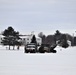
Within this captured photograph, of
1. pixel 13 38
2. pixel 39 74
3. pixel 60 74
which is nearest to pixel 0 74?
pixel 39 74

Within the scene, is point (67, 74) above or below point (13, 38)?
below

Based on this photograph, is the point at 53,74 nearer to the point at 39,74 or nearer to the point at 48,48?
the point at 39,74

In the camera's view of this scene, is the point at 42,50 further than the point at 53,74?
Yes

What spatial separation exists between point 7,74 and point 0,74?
0.33 meters

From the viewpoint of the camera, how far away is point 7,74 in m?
14.1

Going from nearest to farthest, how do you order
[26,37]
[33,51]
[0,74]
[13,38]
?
[0,74] < [33,51] < [13,38] < [26,37]

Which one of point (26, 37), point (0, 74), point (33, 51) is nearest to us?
point (0, 74)

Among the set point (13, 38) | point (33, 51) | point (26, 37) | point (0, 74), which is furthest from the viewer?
point (26, 37)

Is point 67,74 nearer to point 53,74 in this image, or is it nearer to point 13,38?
point 53,74

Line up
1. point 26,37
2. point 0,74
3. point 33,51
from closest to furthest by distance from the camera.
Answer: point 0,74 → point 33,51 → point 26,37

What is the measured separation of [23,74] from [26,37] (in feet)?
566

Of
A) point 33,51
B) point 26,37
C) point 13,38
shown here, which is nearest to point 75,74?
point 33,51

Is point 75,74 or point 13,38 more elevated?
point 13,38

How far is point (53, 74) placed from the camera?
14.4 metres
